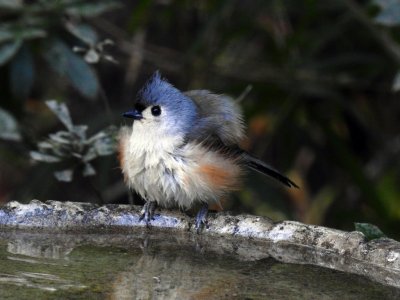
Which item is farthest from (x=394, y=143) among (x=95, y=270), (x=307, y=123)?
(x=95, y=270)

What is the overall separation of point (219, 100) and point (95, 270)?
1.98 m

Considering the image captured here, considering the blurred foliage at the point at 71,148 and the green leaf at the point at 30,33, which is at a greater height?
the green leaf at the point at 30,33

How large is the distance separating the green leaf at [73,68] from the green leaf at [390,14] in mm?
1787

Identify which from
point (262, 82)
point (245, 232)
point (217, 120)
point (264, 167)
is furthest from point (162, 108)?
point (262, 82)

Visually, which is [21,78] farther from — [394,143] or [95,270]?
[394,143]

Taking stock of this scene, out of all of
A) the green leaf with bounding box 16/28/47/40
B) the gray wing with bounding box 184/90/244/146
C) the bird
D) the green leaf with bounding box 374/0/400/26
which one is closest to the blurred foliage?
the bird

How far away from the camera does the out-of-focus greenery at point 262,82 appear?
6219 mm

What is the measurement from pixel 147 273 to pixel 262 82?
12.0ft

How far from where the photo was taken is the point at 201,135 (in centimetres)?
514

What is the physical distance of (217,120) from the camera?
211 inches

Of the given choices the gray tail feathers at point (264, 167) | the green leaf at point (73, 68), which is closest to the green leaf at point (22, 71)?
the green leaf at point (73, 68)

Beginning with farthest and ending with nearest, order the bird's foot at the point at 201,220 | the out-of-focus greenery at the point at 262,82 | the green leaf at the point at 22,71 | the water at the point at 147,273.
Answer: the out-of-focus greenery at the point at 262,82 → the green leaf at the point at 22,71 → the bird's foot at the point at 201,220 → the water at the point at 147,273

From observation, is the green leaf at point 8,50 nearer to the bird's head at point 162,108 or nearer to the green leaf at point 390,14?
the bird's head at point 162,108

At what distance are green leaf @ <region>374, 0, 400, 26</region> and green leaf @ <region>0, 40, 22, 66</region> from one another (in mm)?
2098
